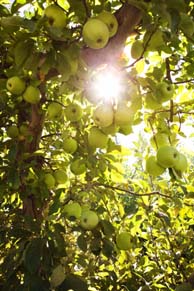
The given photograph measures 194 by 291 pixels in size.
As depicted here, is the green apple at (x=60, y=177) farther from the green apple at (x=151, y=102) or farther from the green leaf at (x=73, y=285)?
the green apple at (x=151, y=102)

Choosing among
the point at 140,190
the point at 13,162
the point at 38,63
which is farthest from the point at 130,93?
the point at 140,190

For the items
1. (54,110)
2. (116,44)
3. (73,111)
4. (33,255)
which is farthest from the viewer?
(54,110)

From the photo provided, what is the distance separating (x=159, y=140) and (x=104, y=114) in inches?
Answer: 13.5

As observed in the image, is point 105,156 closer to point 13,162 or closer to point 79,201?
point 79,201

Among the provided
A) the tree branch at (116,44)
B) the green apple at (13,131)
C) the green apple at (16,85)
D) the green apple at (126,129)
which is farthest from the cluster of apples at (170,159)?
the green apple at (13,131)

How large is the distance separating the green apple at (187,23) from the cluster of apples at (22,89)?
2.82ft

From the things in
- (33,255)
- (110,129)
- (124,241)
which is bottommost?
(124,241)

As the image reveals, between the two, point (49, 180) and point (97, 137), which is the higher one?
point (97, 137)

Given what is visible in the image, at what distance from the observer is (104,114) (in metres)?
1.71

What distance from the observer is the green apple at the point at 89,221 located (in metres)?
2.08

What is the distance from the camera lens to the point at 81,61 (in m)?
1.53

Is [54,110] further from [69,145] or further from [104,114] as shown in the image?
[104,114]


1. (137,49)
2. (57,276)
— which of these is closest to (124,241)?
(57,276)

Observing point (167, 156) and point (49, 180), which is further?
point (49, 180)
